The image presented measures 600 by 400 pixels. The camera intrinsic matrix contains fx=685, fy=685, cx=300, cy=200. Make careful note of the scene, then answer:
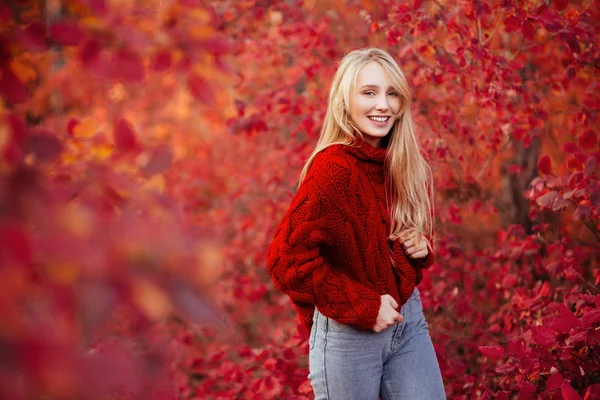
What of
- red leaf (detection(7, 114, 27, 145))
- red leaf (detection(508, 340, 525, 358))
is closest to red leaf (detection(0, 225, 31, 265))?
red leaf (detection(7, 114, 27, 145))

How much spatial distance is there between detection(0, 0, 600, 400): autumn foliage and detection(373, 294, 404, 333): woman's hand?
0.61 m

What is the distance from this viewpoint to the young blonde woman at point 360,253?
98.6 inches

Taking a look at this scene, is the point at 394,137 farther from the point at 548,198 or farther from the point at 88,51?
the point at 88,51

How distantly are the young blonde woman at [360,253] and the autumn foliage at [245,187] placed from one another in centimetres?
41

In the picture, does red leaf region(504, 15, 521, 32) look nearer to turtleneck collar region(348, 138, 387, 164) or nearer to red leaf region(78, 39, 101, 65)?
turtleneck collar region(348, 138, 387, 164)

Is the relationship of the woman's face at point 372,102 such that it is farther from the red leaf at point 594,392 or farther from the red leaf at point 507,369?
the red leaf at point 594,392

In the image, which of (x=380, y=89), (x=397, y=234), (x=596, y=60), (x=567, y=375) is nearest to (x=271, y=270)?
(x=397, y=234)

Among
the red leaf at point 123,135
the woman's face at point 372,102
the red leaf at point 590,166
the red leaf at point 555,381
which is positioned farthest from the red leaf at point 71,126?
the red leaf at point 590,166

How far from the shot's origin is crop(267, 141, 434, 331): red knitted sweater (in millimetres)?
2496

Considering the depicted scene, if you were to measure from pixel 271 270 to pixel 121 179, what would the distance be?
1.18 metres

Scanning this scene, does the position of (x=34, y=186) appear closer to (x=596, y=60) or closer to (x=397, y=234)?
(x=397, y=234)

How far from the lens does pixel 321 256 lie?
102 inches

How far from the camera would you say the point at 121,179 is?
1.50 metres

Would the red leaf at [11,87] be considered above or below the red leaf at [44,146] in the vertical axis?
above
